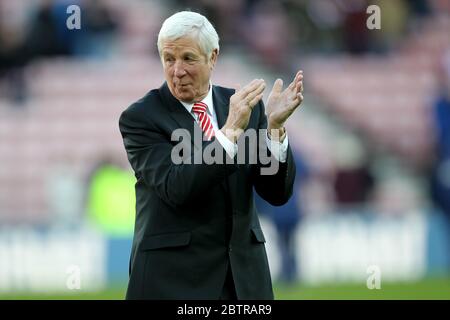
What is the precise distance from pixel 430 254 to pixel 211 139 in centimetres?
809

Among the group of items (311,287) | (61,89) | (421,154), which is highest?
(61,89)

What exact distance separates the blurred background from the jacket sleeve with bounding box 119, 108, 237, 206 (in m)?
6.73

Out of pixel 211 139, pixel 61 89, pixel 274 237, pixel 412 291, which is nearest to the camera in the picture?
pixel 211 139

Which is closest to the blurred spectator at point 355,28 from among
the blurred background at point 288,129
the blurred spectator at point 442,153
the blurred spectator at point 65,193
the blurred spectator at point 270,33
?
the blurred background at point 288,129

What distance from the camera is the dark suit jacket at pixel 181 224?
412 centimetres

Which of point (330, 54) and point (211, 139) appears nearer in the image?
→ point (211, 139)

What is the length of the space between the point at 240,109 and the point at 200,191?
343 millimetres

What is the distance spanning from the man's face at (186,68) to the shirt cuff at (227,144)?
277 mm

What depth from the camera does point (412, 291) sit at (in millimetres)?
10312

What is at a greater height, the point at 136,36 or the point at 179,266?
the point at 136,36

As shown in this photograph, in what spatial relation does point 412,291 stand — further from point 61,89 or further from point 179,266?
point 179,266

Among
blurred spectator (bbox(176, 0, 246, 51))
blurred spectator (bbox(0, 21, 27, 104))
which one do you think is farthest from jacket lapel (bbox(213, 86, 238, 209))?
blurred spectator (bbox(0, 21, 27, 104))

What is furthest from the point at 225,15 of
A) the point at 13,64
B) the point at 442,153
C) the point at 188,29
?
the point at 188,29
